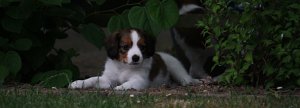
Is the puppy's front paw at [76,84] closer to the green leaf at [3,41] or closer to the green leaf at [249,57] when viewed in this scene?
the green leaf at [3,41]

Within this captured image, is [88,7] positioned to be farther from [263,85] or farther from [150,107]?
[150,107]

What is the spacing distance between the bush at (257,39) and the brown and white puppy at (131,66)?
68 cm

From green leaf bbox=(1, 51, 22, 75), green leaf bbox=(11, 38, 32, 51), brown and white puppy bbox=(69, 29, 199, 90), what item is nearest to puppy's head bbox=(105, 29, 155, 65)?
brown and white puppy bbox=(69, 29, 199, 90)

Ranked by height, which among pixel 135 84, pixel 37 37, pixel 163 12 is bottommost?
pixel 135 84

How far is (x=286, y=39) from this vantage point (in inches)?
302

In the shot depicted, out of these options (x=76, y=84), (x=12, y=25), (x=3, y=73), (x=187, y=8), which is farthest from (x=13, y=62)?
(x=187, y=8)

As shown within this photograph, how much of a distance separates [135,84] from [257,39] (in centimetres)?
121

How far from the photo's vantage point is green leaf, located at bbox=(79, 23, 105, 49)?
863 cm

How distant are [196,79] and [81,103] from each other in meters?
2.77

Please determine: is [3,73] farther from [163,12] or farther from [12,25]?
[163,12]

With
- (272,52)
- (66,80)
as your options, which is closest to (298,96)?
(272,52)

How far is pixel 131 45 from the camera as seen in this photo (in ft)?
27.0

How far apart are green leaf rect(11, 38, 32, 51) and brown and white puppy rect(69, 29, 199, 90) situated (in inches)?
22.4

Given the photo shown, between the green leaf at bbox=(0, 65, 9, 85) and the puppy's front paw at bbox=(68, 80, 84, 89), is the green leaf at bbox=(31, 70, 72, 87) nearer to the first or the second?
the puppy's front paw at bbox=(68, 80, 84, 89)
